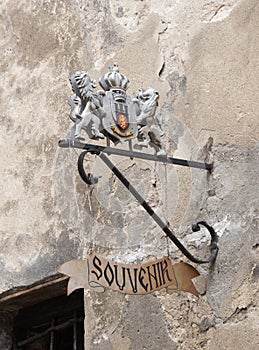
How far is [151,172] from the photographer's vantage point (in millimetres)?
2201

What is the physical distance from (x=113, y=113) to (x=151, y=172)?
39 centimetres

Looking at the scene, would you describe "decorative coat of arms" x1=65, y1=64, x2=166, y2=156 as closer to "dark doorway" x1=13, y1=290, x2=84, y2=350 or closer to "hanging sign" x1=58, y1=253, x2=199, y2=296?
"hanging sign" x1=58, y1=253, x2=199, y2=296

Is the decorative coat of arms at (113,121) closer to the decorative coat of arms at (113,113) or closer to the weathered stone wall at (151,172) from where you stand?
the decorative coat of arms at (113,113)

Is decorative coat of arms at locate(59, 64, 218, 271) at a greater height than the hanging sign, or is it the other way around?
decorative coat of arms at locate(59, 64, 218, 271)

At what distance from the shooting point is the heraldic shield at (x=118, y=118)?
6.06ft

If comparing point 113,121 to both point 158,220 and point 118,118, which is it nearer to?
point 118,118

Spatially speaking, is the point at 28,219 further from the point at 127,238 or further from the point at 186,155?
the point at 186,155

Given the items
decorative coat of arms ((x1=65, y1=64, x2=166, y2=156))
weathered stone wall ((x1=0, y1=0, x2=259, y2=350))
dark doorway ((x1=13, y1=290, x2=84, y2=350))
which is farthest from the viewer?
dark doorway ((x1=13, y1=290, x2=84, y2=350))

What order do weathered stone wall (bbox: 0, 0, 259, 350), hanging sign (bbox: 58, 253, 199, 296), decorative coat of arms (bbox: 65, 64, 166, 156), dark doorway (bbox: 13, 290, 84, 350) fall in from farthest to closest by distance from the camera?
dark doorway (bbox: 13, 290, 84, 350) → weathered stone wall (bbox: 0, 0, 259, 350) → decorative coat of arms (bbox: 65, 64, 166, 156) → hanging sign (bbox: 58, 253, 199, 296)

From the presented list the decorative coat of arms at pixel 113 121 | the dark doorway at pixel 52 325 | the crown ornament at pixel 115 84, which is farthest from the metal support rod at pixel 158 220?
the dark doorway at pixel 52 325

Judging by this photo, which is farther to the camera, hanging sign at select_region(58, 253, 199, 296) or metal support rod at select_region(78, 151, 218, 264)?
metal support rod at select_region(78, 151, 218, 264)

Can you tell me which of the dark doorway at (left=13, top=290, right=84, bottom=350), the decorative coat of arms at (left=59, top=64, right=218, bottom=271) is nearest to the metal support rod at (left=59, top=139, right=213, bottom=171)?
the decorative coat of arms at (left=59, top=64, right=218, bottom=271)

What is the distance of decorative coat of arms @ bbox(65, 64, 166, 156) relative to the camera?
184 cm

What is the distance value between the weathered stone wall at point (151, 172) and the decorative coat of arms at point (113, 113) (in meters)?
0.11
